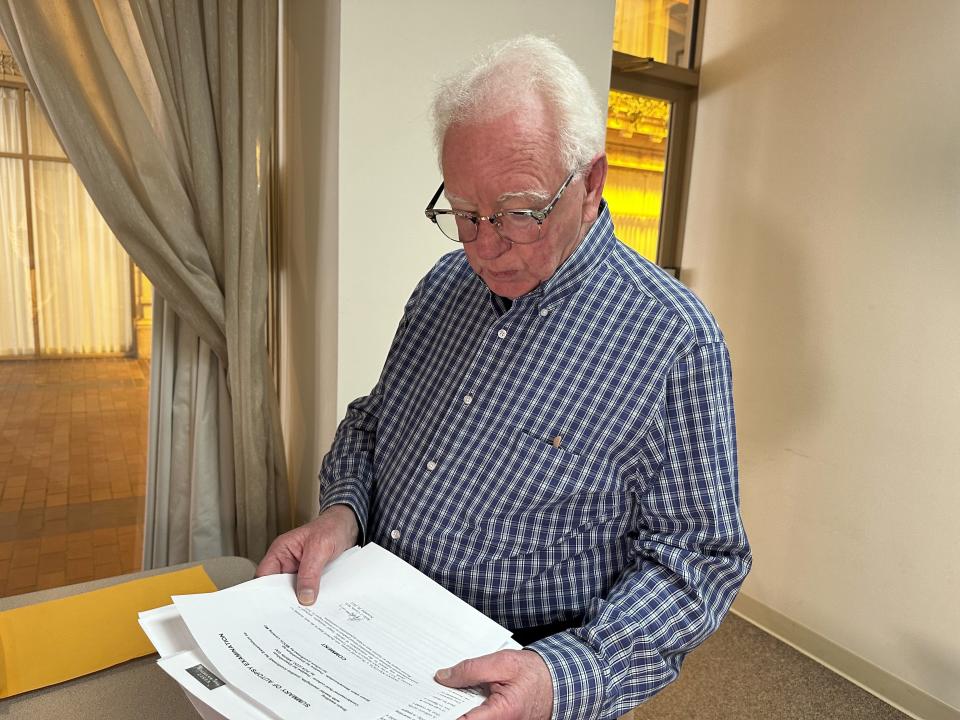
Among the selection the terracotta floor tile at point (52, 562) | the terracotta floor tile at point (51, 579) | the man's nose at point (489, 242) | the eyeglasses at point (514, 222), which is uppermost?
the eyeglasses at point (514, 222)

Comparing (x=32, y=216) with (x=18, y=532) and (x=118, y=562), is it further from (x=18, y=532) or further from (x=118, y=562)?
(x=118, y=562)

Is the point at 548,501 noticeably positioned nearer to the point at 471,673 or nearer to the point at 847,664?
the point at 471,673

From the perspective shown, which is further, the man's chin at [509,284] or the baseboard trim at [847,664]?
the baseboard trim at [847,664]

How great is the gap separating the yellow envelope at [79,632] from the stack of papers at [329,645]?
13.3 inches

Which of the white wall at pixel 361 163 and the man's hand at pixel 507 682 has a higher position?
→ the white wall at pixel 361 163

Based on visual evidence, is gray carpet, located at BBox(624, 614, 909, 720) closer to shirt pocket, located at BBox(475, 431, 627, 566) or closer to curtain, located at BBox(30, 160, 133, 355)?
shirt pocket, located at BBox(475, 431, 627, 566)

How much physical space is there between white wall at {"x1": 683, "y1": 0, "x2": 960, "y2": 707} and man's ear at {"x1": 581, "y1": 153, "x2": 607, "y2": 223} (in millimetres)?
1711

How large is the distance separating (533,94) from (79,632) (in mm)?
1127

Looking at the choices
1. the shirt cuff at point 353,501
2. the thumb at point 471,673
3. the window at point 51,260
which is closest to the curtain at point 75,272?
the window at point 51,260

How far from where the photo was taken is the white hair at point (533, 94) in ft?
3.14

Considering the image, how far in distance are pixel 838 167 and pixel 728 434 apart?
1.98 meters

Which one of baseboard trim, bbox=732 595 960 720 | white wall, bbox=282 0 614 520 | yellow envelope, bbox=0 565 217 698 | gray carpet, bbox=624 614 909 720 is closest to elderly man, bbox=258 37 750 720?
yellow envelope, bbox=0 565 217 698

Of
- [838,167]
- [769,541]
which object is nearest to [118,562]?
[769,541]

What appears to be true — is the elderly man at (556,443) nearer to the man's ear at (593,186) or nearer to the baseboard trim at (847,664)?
the man's ear at (593,186)
